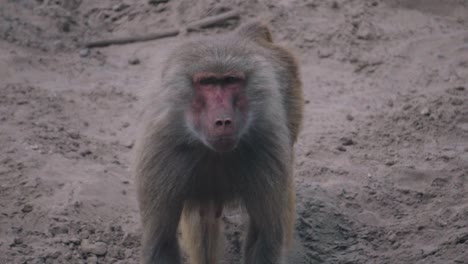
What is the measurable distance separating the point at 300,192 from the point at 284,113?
1.24 metres

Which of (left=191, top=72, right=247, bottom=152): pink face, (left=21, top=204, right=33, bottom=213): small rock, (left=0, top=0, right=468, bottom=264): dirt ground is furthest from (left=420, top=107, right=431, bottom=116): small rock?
(left=21, top=204, right=33, bottom=213): small rock

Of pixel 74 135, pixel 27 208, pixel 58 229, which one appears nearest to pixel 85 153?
pixel 74 135

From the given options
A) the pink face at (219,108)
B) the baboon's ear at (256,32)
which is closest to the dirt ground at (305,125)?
the pink face at (219,108)

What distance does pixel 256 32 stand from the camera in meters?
5.03

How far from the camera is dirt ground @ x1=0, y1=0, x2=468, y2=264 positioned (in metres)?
5.17

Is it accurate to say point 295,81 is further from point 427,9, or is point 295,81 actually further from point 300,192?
point 427,9

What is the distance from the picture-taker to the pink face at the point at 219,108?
3975mm

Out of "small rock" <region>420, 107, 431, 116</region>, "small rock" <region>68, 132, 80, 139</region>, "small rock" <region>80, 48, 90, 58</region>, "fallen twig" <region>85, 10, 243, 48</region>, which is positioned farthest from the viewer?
"fallen twig" <region>85, 10, 243, 48</region>

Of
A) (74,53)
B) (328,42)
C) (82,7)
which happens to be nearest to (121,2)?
(82,7)

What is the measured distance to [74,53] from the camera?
738 cm

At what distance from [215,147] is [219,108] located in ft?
0.60

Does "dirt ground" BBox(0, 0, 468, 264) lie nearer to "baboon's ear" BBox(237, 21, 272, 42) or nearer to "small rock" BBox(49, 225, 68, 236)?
"small rock" BBox(49, 225, 68, 236)

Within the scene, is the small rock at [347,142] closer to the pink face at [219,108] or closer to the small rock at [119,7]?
the pink face at [219,108]

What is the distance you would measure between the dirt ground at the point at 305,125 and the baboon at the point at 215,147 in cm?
34
